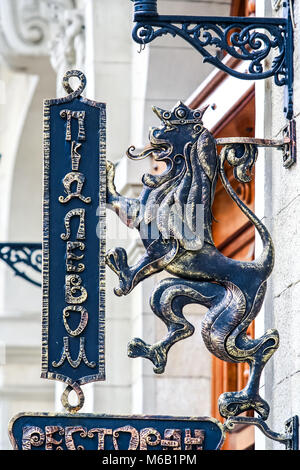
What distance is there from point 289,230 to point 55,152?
145 cm

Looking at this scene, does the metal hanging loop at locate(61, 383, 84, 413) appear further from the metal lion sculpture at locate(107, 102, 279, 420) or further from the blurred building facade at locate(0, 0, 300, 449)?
the blurred building facade at locate(0, 0, 300, 449)

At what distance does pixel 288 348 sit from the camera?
9.43 metres

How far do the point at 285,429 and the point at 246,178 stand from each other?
1.43m

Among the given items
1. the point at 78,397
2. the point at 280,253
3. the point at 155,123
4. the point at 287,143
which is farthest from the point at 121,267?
the point at 155,123

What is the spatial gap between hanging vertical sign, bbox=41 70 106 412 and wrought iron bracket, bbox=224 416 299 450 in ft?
2.52

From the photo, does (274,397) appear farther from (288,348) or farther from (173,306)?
(173,306)

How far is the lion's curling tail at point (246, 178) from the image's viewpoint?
9.18 meters

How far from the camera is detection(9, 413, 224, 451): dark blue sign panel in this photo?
856cm

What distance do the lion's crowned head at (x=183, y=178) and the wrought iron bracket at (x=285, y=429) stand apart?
3.24ft

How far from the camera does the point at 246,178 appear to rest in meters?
9.41

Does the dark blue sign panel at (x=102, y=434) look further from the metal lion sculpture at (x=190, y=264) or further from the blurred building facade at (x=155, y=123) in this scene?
the blurred building facade at (x=155, y=123)

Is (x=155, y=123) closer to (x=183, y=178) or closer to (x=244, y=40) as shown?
(x=244, y=40)
